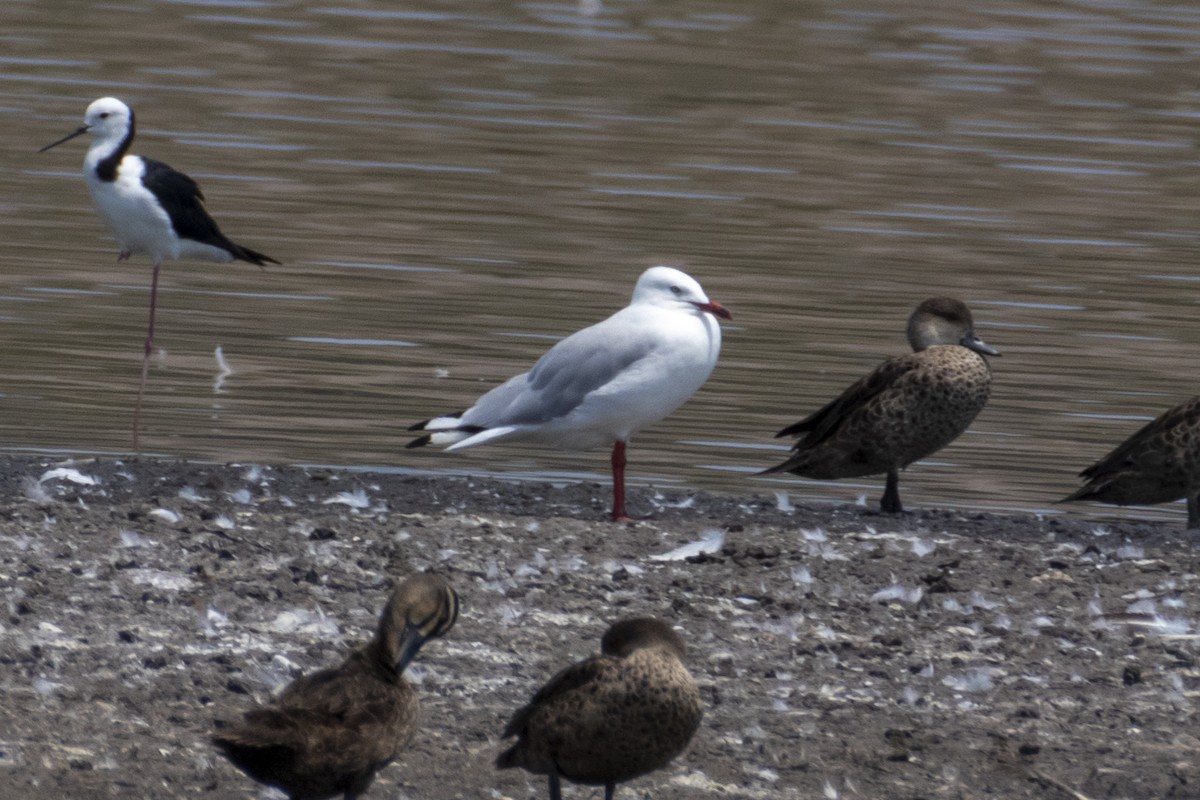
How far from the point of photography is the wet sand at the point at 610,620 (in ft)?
19.5

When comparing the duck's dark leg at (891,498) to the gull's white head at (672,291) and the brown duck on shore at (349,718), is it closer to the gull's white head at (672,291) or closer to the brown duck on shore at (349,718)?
the gull's white head at (672,291)

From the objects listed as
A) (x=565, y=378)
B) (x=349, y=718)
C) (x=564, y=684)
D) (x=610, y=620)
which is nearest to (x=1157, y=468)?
(x=565, y=378)

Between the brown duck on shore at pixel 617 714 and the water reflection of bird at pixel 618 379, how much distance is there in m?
2.94

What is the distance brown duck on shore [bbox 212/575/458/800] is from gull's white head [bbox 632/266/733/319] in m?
3.32

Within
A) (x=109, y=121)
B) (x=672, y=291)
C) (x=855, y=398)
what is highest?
(x=109, y=121)

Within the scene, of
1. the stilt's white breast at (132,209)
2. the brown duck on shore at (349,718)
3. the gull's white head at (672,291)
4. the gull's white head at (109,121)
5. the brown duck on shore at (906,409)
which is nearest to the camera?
the brown duck on shore at (349,718)

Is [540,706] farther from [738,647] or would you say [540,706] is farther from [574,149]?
[574,149]

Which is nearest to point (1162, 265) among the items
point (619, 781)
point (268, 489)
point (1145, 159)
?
point (1145, 159)

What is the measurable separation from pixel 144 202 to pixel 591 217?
5.28 m

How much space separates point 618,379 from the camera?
838 centimetres

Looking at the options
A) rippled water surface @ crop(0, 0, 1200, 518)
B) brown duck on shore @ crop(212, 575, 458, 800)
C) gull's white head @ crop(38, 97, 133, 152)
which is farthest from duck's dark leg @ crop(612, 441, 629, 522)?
gull's white head @ crop(38, 97, 133, 152)

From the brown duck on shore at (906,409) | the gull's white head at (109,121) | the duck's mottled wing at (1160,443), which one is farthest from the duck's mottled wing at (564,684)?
the gull's white head at (109,121)

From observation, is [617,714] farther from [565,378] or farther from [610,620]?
[565,378]

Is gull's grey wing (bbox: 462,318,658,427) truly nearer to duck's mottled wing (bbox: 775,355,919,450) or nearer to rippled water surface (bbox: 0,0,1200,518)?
duck's mottled wing (bbox: 775,355,919,450)
